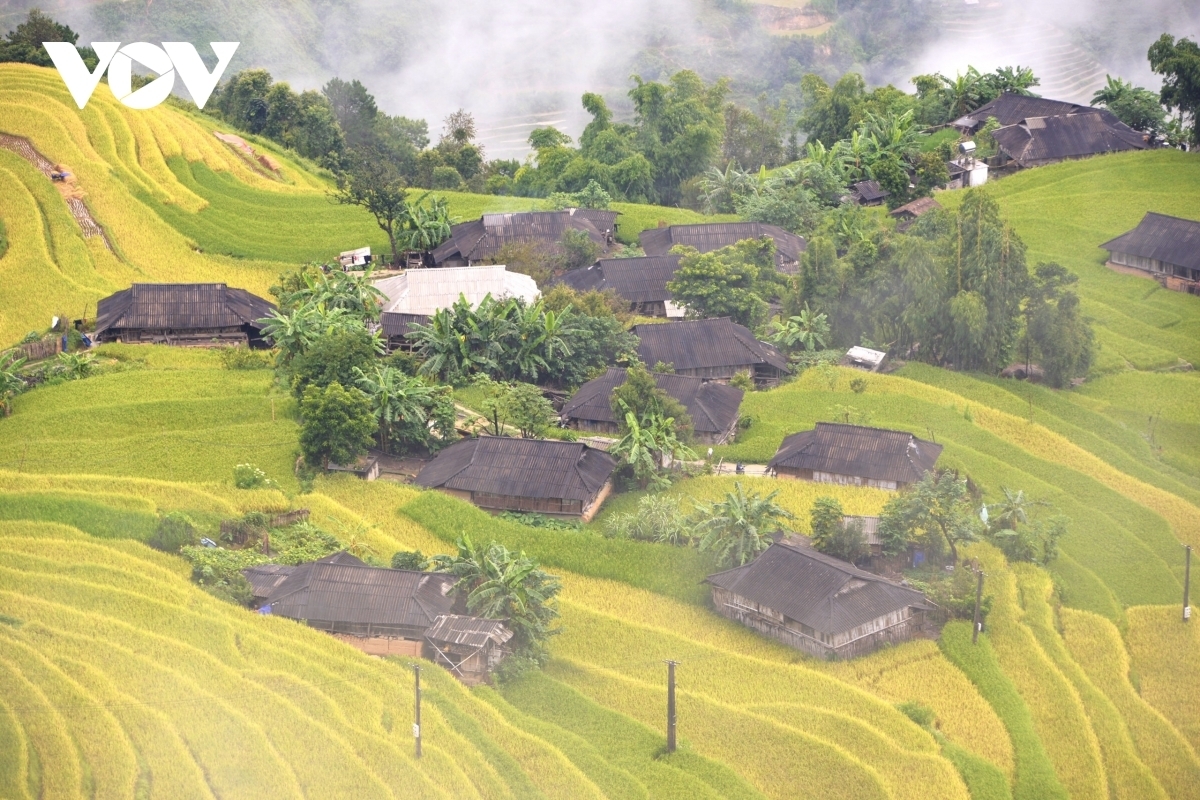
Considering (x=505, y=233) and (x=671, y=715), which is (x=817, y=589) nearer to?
Result: (x=671, y=715)

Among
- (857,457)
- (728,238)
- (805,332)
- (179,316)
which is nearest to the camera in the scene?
(857,457)

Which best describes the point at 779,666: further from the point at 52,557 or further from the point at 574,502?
the point at 52,557

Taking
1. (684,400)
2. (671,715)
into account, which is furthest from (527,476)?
(671,715)

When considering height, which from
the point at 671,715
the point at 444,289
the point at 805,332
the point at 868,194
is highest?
the point at 868,194

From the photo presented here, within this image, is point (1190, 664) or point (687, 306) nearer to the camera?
point (1190, 664)

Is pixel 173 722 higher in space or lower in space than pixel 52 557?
lower

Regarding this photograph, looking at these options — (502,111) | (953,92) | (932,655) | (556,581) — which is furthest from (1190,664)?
(502,111)

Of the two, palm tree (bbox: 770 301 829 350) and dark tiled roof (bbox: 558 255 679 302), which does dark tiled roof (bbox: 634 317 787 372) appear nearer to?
palm tree (bbox: 770 301 829 350)
